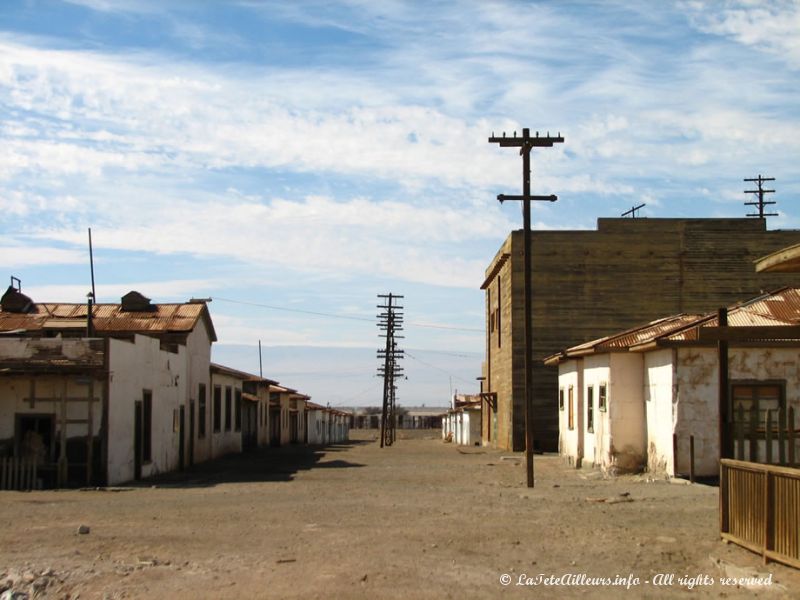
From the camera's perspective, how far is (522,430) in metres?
43.0

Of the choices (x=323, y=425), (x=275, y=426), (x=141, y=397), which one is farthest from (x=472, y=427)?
(x=141, y=397)

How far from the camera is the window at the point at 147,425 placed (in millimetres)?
27078

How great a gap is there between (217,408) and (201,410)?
3798 millimetres

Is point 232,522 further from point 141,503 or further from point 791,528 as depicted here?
point 791,528

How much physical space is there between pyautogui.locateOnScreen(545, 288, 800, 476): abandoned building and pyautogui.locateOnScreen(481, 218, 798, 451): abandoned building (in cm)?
1433

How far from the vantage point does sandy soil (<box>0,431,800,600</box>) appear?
32.7 feet

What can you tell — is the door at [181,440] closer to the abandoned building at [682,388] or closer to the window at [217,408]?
the window at [217,408]

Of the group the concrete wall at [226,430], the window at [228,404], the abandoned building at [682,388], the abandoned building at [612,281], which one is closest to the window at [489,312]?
the abandoned building at [612,281]

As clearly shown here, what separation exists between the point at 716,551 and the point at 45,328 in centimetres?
2562

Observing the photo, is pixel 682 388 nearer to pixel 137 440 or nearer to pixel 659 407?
pixel 659 407

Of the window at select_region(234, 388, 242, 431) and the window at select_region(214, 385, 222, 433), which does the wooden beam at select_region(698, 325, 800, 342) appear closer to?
the window at select_region(214, 385, 222, 433)

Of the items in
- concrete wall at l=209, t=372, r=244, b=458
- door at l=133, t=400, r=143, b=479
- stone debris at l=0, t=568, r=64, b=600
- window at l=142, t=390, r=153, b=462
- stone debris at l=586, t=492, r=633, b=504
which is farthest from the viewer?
concrete wall at l=209, t=372, r=244, b=458

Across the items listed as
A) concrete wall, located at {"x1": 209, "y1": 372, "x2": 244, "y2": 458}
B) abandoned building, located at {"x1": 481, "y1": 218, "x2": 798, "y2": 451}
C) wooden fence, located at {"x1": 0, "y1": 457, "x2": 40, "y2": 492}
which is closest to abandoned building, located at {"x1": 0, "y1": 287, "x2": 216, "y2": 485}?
wooden fence, located at {"x1": 0, "y1": 457, "x2": 40, "y2": 492}

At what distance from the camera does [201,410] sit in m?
36.2
